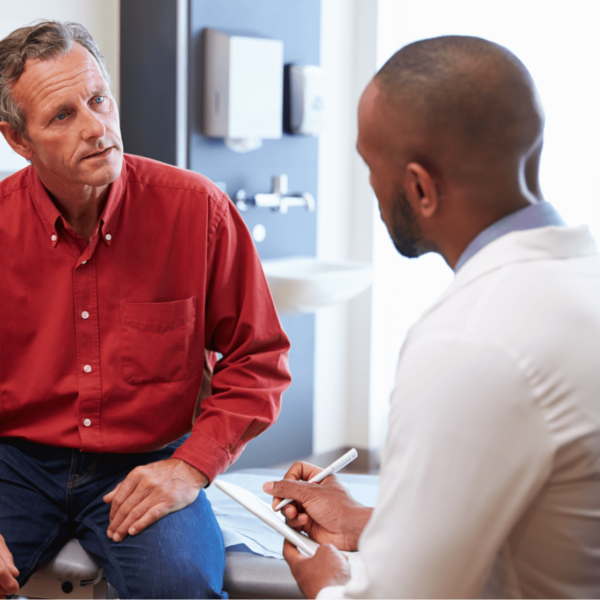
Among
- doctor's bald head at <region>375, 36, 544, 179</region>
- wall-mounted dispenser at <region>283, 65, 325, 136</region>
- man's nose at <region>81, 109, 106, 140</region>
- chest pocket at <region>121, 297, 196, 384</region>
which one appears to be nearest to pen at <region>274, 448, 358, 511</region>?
chest pocket at <region>121, 297, 196, 384</region>

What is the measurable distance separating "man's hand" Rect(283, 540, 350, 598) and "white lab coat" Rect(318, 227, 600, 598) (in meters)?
0.16

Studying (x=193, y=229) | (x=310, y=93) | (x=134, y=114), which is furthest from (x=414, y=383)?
(x=310, y=93)

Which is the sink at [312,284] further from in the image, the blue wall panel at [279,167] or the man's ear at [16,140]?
the man's ear at [16,140]

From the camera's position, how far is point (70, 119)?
1282 millimetres

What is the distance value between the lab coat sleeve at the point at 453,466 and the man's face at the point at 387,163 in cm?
21

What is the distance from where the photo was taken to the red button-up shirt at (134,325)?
51.6 inches

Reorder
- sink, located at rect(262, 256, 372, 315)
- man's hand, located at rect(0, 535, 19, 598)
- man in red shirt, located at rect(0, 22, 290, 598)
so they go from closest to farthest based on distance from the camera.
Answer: man's hand, located at rect(0, 535, 19, 598) < man in red shirt, located at rect(0, 22, 290, 598) < sink, located at rect(262, 256, 372, 315)

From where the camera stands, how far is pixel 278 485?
1.10 meters

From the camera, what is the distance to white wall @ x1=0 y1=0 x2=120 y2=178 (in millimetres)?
1985

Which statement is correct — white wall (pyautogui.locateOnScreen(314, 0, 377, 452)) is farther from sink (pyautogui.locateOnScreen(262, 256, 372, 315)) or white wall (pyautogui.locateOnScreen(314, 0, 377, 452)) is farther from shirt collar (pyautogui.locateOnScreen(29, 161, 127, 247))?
shirt collar (pyautogui.locateOnScreen(29, 161, 127, 247))

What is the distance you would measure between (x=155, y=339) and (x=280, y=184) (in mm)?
1353

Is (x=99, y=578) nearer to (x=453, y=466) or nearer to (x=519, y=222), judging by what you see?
(x=453, y=466)

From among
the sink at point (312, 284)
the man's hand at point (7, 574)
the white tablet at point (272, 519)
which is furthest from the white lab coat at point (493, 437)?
the sink at point (312, 284)

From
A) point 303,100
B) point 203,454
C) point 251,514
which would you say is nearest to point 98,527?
point 203,454
